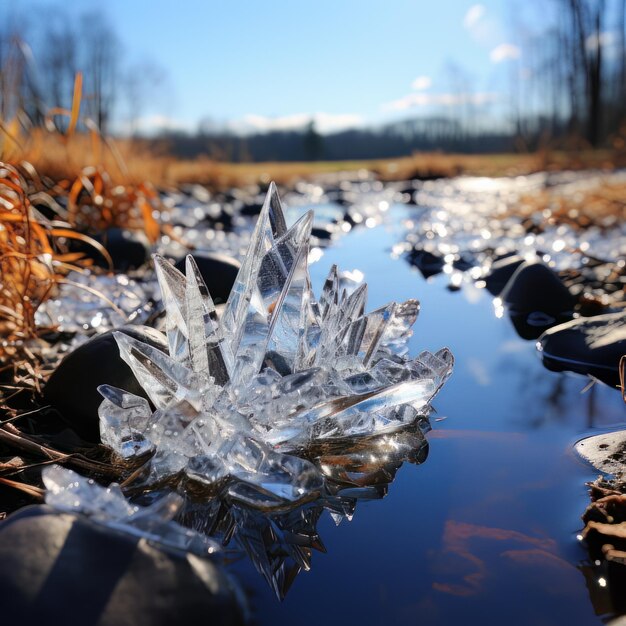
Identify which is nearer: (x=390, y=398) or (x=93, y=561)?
Result: (x=93, y=561)

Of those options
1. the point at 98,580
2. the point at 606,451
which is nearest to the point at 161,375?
the point at 98,580

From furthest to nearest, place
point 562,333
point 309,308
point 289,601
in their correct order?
point 562,333 → point 309,308 → point 289,601

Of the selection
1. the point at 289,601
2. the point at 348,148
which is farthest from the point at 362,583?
the point at 348,148

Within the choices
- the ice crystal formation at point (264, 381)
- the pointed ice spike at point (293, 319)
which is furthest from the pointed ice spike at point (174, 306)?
the pointed ice spike at point (293, 319)

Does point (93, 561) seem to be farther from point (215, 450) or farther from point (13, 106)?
point (13, 106)

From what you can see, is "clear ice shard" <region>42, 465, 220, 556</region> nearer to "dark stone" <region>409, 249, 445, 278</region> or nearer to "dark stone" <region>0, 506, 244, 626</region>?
"dark stone" <region>0, 506, 244, 626</region>
